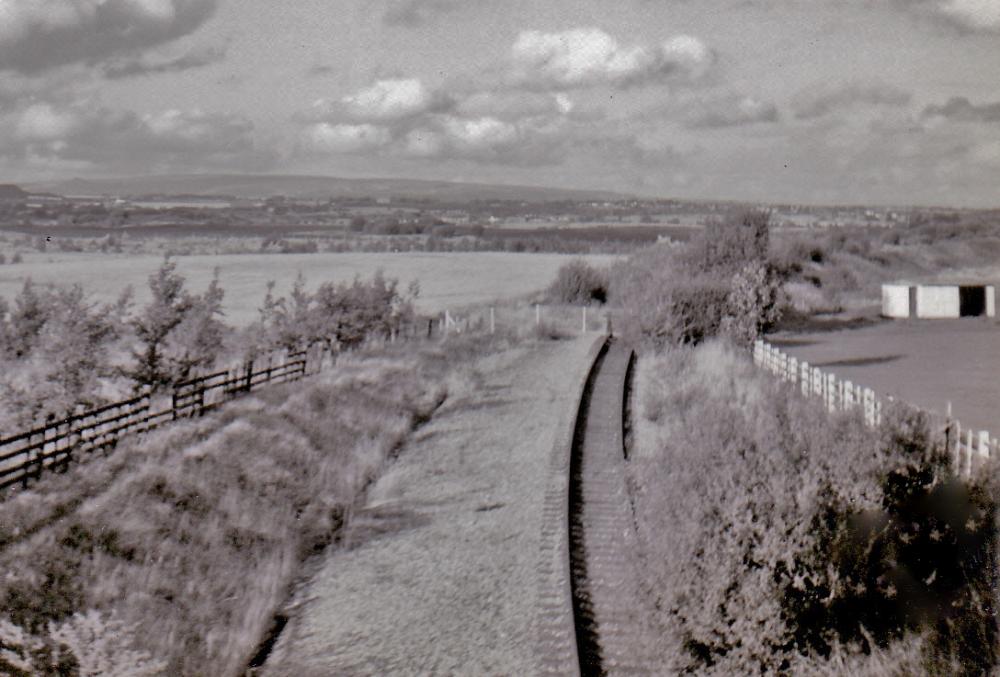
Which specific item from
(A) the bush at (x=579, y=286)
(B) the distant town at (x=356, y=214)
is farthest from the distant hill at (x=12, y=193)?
(A) the bush at (x=579, y=286)

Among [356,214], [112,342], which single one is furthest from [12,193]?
[112,342]

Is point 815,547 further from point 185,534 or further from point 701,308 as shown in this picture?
point 701,308

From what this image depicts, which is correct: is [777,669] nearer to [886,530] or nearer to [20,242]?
[886,530]

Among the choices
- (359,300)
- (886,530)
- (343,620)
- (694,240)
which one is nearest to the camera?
(886,530)

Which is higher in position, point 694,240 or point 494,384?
point 694,240

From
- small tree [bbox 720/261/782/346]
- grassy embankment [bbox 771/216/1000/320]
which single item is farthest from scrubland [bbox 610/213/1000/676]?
grassy embankment [bbox 771/216/1000/320]

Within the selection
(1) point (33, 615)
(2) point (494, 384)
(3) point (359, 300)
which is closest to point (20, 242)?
(3) point (359, 300)

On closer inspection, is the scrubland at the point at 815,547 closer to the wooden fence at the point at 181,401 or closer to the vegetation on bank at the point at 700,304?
the wooden fence at the point at 181,401
